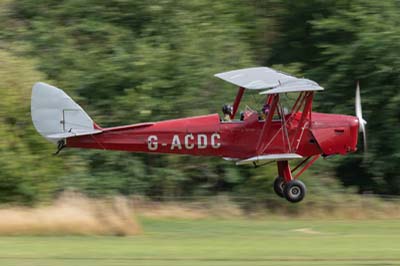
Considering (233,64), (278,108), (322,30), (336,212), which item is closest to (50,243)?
(278,108)

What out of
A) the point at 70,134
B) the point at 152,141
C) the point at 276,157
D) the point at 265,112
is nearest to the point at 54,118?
the point at 70,134

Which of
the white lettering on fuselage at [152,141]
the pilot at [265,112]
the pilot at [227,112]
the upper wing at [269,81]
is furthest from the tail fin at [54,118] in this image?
the pilot at [265,112]

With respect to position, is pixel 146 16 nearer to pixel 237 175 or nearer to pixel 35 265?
pixel 237 175

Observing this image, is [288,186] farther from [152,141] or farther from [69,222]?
[69,222]

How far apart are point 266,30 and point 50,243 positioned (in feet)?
57.4

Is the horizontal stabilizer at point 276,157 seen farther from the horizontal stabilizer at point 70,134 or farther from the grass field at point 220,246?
the horizontal stabilizer at point 70,134

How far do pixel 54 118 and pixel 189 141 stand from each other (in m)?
3.20

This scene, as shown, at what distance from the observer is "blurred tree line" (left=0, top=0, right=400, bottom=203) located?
24.5 meters

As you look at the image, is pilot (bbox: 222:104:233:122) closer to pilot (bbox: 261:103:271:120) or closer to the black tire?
pilot (bbox: 261:103:271:120)

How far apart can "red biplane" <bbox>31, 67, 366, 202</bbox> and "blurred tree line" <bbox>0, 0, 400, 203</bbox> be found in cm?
171

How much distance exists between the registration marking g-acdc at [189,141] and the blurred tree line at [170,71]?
303 cm

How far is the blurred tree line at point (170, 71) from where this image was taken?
80.5ft

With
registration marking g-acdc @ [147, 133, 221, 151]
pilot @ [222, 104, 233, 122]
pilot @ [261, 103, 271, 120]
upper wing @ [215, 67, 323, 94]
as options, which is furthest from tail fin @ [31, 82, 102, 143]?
pilot @ [261, 103, 271, 120]

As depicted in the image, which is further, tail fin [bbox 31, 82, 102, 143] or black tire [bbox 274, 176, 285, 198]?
black tire [bbox 274, 176, 285, 198]
